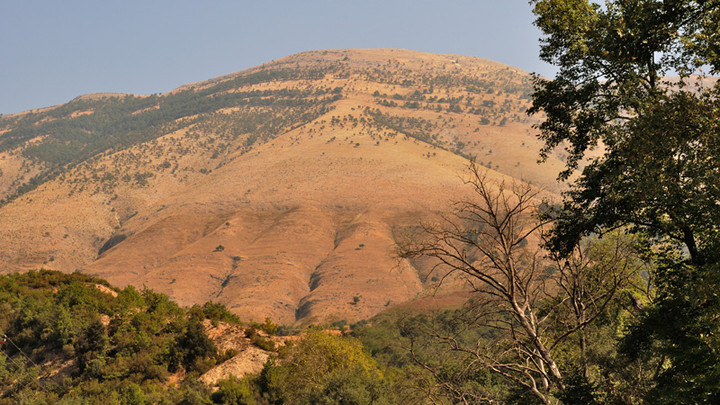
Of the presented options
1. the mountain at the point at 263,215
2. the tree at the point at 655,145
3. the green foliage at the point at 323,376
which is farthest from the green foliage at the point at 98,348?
the mountain at the point at 263,215

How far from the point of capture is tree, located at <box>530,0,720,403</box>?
30.5ft

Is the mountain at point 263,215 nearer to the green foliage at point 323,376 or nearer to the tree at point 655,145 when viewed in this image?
the green foliage at point 323,376

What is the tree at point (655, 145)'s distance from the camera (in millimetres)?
9297

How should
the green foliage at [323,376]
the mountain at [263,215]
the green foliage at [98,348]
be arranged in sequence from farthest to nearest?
the mountain at [263,215]
the green foliage at [98,348]
the green foliage at [323,376]

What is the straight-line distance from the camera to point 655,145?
9.38 m

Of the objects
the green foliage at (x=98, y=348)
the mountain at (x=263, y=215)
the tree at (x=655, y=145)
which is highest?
the tree at (x=655, y=145)

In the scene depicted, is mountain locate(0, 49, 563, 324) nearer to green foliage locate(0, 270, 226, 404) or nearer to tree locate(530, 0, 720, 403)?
green foliage locate(0, 270, 226, 404)

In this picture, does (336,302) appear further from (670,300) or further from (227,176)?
(670,300)

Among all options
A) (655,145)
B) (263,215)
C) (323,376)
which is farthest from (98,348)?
(263,215)

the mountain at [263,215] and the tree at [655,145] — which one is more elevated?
the tree at [655,145]

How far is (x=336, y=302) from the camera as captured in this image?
317ft

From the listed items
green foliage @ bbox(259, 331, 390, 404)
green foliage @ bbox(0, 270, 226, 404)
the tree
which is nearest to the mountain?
green foliage @ bbox(0, 270, 226, 404)

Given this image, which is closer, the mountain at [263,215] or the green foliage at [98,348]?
the green foliage at [98,348]

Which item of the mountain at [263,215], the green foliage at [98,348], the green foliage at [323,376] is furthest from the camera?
the mountain at [263,215]
